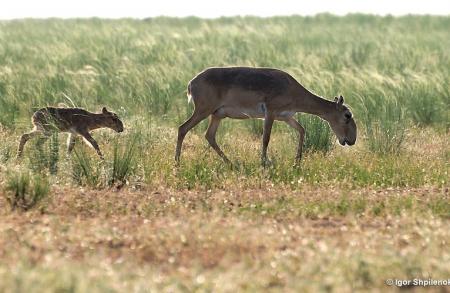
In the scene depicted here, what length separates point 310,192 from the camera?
34.6 ft

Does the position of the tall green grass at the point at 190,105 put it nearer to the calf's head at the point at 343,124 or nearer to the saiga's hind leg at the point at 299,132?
the saiga's hind leg at the point at 299,132

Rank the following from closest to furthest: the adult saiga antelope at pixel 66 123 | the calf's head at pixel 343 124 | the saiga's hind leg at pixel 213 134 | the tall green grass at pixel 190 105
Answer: the tall green grass at pixel 190 105
the adult saiga antelope at pixel 66 123
the saiga's hind leg at pixel 213 134
the calf's head at pixel 343 124

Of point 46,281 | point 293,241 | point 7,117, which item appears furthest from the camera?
point 7,117

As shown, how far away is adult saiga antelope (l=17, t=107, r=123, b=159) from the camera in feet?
42.6

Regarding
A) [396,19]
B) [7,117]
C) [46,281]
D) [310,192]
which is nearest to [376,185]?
[310,192]

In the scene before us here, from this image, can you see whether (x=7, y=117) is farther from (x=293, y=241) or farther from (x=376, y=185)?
(x=293, y=241)

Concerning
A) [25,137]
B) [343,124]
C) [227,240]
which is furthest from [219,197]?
[343,124]

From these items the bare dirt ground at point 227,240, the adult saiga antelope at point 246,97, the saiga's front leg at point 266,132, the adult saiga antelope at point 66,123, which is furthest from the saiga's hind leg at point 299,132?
the adult saiga antelope at point 66,123

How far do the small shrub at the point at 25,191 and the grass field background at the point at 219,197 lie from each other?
0.04ft

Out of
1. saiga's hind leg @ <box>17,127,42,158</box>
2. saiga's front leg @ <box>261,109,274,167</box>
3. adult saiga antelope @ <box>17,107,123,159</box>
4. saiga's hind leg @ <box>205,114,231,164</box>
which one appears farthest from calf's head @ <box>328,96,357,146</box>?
saiga's hind leg @ <box>17,127,42,158</box>

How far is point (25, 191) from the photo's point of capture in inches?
381

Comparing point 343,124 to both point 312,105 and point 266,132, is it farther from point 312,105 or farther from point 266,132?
point 266,132

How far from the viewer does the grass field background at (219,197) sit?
22.6 feet

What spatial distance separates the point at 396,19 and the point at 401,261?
53.8 m
